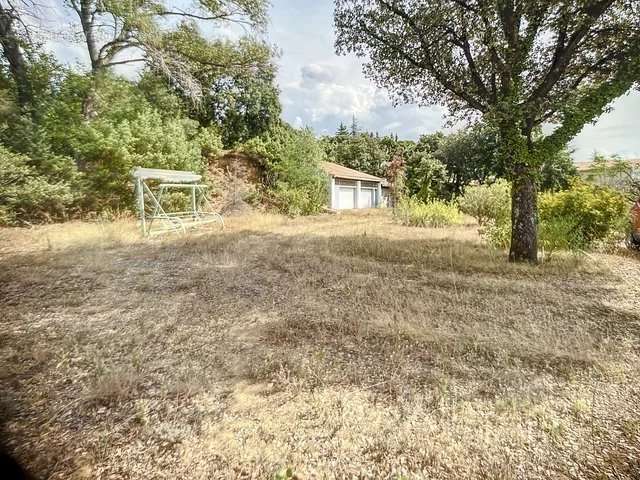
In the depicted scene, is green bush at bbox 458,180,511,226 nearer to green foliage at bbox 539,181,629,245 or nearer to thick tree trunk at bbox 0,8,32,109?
green foliage at bbox 539,181,629,245

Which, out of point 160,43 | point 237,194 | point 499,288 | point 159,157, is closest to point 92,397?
point 499,288

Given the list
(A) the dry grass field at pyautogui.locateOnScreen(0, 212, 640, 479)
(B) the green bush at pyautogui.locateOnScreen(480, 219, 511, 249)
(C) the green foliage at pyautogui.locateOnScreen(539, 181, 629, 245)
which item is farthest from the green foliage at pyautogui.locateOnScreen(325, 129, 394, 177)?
(A) the dry grass field at pyautogui.locateOnScreen(0, 212, 640, 479)

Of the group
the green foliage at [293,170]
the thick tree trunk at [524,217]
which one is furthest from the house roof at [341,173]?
the thick tree trunk at [524,217]

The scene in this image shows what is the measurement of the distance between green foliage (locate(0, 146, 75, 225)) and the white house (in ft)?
40.8

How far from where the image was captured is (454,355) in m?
2.43

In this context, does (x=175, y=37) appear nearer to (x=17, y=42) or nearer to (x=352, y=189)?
(x=17, y=42)

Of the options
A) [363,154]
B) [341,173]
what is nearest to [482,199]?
[341,173]

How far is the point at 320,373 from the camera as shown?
7.22ft

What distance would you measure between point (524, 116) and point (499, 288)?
9.09 ft

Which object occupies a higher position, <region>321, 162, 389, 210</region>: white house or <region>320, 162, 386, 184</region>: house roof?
<region>320, 162, 386, 184</region>: house roof

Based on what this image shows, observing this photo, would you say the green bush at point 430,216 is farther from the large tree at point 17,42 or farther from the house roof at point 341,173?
the large tree at point 17,42

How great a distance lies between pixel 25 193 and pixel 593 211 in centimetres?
1223

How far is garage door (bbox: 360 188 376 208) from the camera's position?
2331 centimetres

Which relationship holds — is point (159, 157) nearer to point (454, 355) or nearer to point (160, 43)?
point (160, 43)
